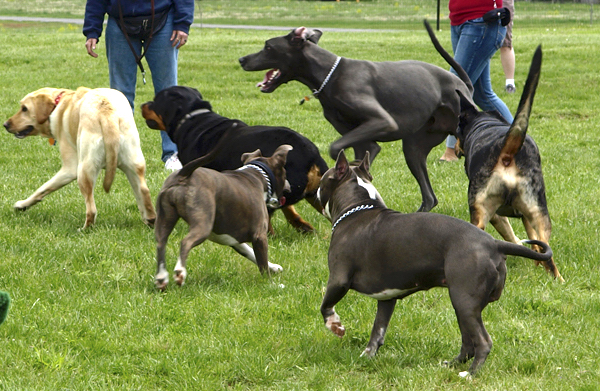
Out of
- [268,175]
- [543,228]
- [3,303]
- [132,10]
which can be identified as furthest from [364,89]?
[3,303]

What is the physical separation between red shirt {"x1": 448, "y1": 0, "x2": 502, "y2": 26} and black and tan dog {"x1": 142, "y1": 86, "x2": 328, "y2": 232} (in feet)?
10.4

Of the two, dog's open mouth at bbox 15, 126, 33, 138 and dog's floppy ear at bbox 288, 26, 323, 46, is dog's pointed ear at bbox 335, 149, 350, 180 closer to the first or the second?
dog's floppy ear at bbox 288, 26, 323, 46

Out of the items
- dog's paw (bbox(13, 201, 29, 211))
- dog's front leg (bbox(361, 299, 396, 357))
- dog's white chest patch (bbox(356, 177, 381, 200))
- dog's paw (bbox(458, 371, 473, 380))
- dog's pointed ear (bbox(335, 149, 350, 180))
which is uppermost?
dog's pointed ear (bbox(335, 149, 350, 180))

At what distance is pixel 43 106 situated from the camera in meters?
6.80

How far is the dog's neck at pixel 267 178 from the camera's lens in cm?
549

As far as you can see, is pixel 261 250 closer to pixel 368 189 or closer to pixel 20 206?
pixel 368 189

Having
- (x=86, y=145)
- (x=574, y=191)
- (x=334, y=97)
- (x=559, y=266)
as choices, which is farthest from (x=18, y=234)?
(x=574, y=191)

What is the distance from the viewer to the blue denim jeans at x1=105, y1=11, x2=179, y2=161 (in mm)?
8078

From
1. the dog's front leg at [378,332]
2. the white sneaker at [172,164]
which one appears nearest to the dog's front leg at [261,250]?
the dog's front leg at [378,332]

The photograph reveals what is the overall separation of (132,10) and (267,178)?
3.48m

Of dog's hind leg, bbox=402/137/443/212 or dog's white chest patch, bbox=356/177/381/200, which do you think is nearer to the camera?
dog's white chest patch, bbox=356/177/381/200

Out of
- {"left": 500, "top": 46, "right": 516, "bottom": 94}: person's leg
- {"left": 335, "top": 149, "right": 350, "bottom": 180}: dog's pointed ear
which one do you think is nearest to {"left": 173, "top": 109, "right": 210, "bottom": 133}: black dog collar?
{"left": 335, "top": 149, "right": 350, "bottom": 180}: dog's pointed ear

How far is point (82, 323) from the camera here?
14.2 feet

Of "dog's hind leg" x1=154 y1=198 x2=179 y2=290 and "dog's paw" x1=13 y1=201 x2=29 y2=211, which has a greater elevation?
"dog's hind leg" x1=154 y1=198 x2=179 y2=290
